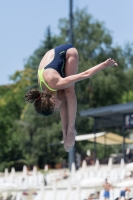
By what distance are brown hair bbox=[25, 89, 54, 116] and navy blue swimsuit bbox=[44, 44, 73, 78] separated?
35 centimetres

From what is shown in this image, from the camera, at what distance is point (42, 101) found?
787 cm

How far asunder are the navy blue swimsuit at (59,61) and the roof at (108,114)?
72.9ft

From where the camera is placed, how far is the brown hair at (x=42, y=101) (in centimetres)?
784

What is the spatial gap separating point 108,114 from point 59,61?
25540 mm

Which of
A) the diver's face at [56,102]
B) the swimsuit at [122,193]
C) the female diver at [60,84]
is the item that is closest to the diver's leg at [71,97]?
the female diver at [60,84]

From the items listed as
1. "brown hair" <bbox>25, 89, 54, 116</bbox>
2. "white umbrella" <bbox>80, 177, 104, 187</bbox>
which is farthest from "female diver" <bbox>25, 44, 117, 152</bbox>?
"white umbrella" <bbox>80, 177, 104, 187</bbox>

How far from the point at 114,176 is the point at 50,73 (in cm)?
1597

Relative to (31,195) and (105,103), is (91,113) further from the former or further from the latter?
(105,103)

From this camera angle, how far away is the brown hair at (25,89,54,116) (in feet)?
25.7

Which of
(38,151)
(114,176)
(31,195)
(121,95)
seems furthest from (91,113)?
(121,95)

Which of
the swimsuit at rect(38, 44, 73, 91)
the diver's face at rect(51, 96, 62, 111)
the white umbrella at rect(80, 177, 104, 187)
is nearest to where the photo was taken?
the swimsuit at rect(38, 44, 73, 91)

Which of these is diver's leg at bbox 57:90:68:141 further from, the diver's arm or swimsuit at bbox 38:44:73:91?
the diver's arm

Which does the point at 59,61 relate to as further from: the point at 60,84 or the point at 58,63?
the point at 60,84

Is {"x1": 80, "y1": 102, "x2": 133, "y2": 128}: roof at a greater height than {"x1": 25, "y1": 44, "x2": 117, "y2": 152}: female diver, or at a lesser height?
lesser
